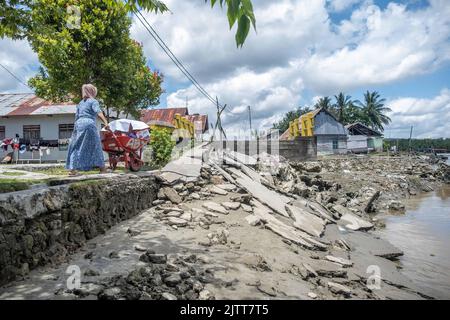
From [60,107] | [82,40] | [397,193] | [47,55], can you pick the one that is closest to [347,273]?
[82,40]

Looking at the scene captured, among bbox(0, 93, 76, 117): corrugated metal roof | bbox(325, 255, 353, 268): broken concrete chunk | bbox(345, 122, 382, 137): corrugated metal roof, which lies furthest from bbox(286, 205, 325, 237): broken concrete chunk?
bbox(345, 122, 382, 137): corrugated metal roof

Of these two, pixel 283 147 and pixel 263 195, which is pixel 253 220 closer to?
pixel 263 195


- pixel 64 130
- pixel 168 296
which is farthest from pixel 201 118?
pixel 168 296

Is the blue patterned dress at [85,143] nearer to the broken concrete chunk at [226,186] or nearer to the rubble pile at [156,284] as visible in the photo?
the rubble pile at [156,284]

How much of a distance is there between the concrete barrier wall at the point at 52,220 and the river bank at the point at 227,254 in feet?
0.47

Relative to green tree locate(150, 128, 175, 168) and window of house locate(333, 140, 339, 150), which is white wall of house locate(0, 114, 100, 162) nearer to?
green tree locate(150, 128, 175, 168)

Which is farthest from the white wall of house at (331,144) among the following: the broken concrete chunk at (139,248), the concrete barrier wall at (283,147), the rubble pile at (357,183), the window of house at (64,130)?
the broken concrete chunk at (139,248)

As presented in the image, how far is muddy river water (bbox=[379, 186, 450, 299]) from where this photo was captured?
232 inches

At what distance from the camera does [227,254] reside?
4598 millimetres

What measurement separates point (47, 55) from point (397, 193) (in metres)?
19.3

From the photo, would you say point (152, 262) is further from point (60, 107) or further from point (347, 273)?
point (60, 107)

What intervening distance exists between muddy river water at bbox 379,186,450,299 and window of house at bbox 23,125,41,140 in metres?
20.3

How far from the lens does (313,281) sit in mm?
4352

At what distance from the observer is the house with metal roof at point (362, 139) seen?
4244cm
